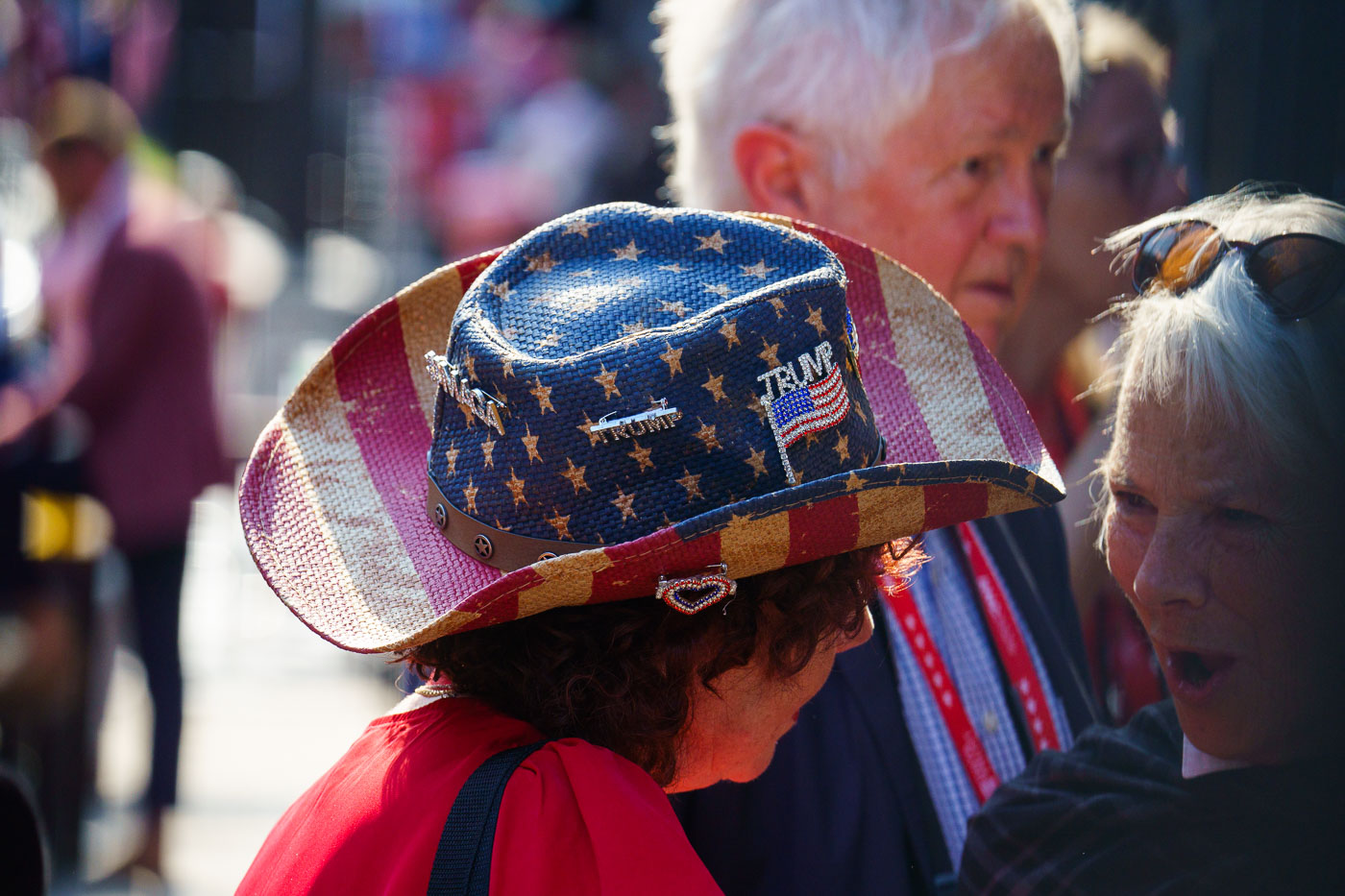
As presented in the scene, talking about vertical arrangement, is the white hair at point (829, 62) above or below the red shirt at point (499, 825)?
above

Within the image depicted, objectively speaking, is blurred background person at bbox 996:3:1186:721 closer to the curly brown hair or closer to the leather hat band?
the curly brown hair

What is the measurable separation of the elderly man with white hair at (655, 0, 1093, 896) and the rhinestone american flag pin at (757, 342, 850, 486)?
13.3 inches

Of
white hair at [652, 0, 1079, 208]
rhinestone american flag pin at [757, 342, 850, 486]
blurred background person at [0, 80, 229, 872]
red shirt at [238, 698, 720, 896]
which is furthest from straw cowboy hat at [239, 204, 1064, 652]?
blurred background person at [0, 80, 229, 872]

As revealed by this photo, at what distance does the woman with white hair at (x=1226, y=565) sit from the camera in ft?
3.67

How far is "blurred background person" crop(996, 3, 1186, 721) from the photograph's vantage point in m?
1.57

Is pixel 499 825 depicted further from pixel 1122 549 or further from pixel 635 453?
pixel 1122 549

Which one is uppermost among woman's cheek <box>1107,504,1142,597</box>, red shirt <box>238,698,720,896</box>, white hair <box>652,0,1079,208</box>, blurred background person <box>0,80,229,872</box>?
white hair <box>652,0,1079,208</box>

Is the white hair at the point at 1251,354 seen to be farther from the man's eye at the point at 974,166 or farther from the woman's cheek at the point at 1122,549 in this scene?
the man's eye at the point at 974,166

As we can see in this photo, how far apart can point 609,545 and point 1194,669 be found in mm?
618

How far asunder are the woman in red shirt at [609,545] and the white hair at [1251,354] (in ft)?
0.58

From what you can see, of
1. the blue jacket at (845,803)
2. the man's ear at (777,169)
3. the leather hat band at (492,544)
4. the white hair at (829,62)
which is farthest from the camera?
the man's ear at (777,169)

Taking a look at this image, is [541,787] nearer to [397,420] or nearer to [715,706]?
[715,706]

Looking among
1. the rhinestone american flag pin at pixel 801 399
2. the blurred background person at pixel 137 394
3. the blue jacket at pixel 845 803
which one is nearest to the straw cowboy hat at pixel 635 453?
the rhinestone american flag pin at pixel 801 399

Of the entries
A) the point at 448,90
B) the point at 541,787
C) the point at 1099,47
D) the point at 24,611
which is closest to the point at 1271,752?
the point at 541,787
